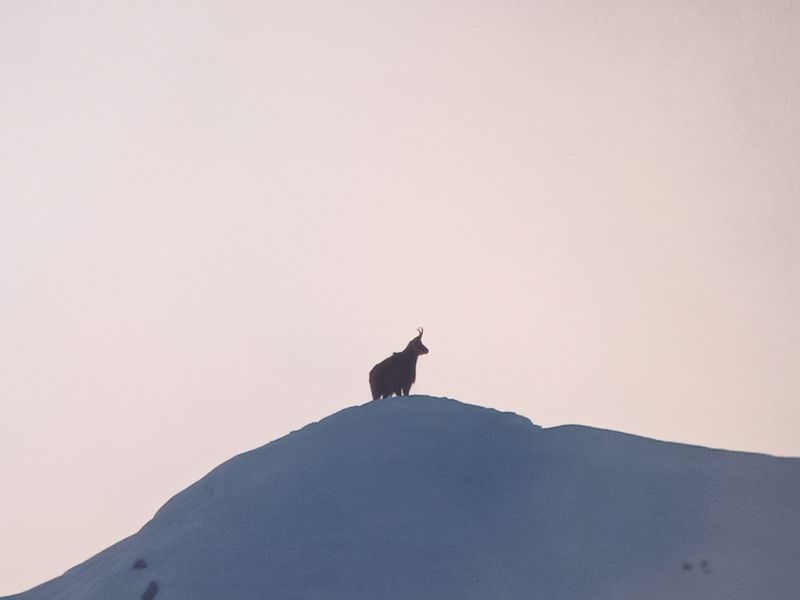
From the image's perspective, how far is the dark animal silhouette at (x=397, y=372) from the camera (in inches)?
670

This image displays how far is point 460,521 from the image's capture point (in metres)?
14.0

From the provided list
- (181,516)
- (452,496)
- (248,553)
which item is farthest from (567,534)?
(181,516)

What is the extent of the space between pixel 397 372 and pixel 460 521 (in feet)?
13.3

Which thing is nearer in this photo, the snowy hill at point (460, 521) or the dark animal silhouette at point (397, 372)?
the snowy hill at point (460, 521)

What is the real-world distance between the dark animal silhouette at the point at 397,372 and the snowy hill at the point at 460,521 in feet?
1.48

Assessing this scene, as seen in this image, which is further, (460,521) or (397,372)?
(397,372)

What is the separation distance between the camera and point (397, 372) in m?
17.1

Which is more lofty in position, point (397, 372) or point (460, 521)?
point (397, 372)

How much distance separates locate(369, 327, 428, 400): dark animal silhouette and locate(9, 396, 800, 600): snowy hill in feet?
1.48

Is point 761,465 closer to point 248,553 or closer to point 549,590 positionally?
point 549,590

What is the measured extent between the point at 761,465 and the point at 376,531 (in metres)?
7.90

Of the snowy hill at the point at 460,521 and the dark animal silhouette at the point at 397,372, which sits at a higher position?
the dark animal silhouette at the point at 397,372

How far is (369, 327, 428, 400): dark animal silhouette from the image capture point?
17.0 m

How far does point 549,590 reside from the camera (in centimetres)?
1252
